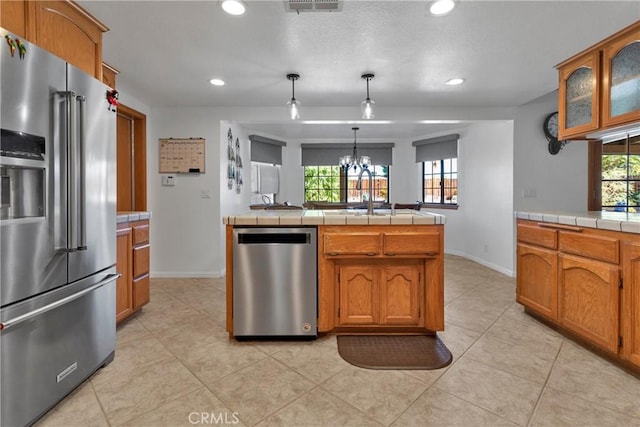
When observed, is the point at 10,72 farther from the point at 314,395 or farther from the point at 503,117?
the point at 503,117

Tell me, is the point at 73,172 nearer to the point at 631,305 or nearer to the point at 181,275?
the point at 181,275

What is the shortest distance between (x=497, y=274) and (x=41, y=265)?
182 inches

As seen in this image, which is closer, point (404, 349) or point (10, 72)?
point (10, 72)

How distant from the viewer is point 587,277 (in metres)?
2.12

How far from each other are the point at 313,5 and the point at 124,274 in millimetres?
2430

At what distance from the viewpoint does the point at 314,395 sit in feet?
5.50

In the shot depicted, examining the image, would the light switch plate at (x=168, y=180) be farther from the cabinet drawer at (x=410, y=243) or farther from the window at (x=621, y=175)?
the window at (x=621, y=175)

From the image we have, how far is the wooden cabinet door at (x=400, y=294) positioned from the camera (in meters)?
2.30

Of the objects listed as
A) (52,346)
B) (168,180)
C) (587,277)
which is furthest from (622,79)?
(168,180)

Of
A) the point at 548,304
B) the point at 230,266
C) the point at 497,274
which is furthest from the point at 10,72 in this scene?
the point at 497,274

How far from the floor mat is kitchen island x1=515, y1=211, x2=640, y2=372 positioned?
0.95 meters

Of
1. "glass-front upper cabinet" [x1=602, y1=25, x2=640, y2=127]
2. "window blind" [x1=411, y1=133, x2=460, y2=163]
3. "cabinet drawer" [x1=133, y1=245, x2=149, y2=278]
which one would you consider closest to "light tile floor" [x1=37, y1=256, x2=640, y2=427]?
"cabinet drawer" [x1=133, y1=245, x2=149, y2=278]

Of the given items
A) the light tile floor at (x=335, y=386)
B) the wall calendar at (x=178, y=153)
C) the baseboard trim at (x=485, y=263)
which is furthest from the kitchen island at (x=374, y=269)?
the baseboard trim at (x=485, y=263)

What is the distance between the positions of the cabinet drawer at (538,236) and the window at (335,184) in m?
3.92
